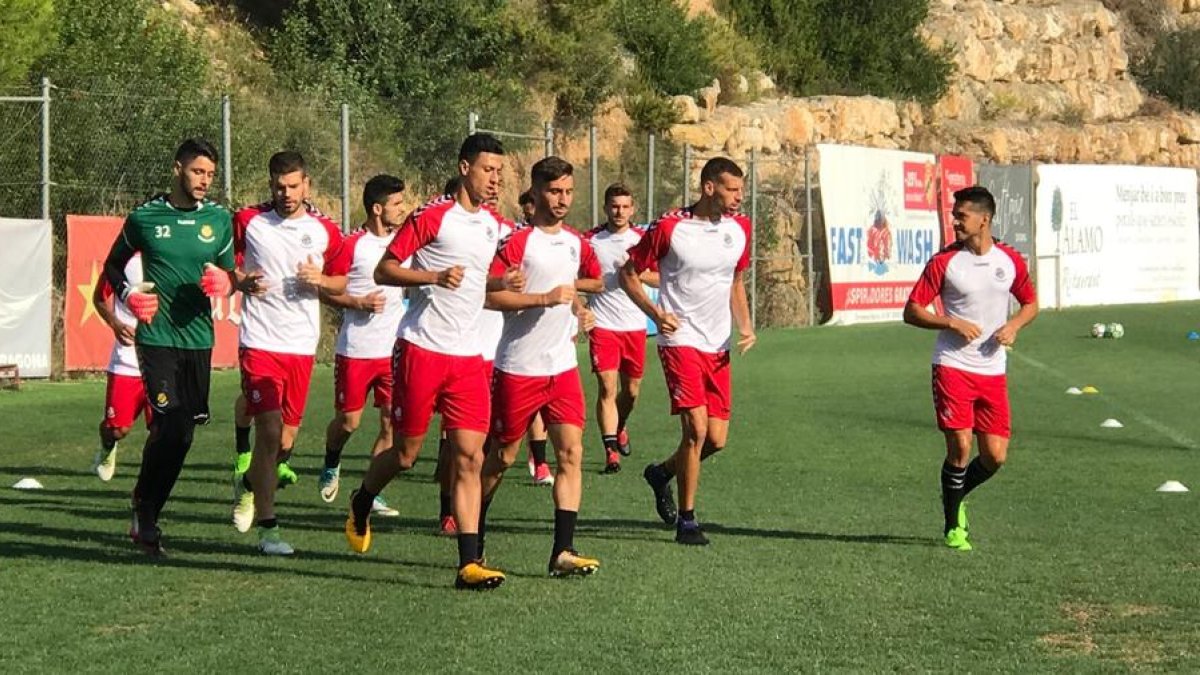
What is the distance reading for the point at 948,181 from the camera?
43.5 meters

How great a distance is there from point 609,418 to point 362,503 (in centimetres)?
512

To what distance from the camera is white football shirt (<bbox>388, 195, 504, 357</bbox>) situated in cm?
927

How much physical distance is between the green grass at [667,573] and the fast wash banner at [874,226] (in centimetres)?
2159

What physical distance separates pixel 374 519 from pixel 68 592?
3049mm

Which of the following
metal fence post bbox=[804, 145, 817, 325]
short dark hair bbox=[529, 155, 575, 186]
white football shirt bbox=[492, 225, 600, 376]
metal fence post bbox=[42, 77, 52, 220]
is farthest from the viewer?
metal fence post bbox=[804, 145, 817, 325]

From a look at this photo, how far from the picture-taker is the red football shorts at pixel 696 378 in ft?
36.3

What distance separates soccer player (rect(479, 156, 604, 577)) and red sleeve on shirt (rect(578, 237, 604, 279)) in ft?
0.04

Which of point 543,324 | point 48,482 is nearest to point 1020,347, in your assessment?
point 48,482

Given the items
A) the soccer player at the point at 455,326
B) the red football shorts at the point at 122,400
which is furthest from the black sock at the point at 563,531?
the red football shorts at the point at 122,400

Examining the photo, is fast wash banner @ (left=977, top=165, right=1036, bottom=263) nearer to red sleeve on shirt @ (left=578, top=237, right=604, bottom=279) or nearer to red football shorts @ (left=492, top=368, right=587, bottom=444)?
red sleeve on shirt @ (left=578, top=237, right=604, bottom=279)

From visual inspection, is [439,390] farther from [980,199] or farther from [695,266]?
[980,199]

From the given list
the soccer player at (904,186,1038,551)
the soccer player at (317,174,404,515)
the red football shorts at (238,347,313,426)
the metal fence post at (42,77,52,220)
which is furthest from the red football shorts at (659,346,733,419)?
the metal fence post at (42,77,52,220)

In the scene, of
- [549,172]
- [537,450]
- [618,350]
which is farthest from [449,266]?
[618,350]

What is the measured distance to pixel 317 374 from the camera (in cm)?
2502
